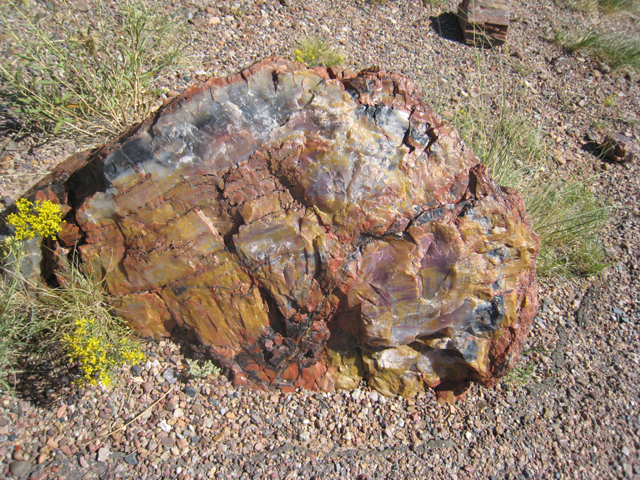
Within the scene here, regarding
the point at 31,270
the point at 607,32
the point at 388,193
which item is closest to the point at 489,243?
the point at 388,193

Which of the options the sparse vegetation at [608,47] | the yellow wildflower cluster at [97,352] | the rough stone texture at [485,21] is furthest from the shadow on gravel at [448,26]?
the yellow wildflower cluster at [97,352]

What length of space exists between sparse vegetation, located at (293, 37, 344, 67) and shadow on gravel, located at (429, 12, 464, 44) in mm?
1613

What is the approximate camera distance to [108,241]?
2463 millimetres

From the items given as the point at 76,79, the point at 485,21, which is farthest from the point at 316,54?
the point at 485,21

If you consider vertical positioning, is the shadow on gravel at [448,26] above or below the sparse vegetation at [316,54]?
below

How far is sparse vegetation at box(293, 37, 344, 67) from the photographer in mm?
4191

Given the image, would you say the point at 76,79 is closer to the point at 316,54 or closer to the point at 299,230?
the point at 316,54

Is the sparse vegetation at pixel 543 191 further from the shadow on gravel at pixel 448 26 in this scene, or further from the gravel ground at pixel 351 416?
the shadow on gravel at pixel 448 26

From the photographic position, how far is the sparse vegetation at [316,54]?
165 inches

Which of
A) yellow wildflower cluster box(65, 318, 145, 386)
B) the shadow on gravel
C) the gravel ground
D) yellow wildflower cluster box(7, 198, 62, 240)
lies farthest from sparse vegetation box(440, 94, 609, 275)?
yellow wildflower cluster box(7, 198, 62, 240)

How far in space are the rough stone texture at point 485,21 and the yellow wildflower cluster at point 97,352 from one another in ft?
15.0

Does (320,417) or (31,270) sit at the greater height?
(31,270)

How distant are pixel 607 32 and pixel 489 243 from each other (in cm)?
501

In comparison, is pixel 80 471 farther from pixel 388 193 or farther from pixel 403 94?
pixel 403 94
